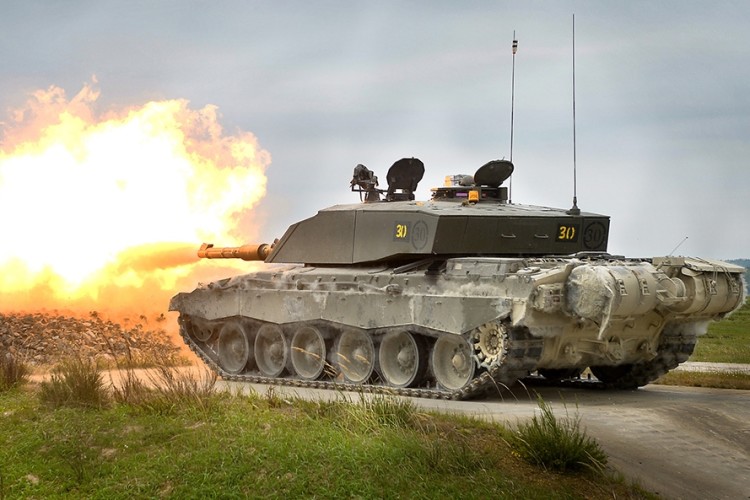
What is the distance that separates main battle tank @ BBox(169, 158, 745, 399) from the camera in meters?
15.3

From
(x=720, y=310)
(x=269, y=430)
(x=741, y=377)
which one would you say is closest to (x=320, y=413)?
(x=269, y=430)

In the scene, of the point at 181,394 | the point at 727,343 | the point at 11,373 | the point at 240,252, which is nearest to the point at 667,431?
the point at 181,394

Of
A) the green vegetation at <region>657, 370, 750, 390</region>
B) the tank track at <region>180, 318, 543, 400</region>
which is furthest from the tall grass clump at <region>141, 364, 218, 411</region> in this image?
the green vegetation at <region>657, 370, 750, 390</region>

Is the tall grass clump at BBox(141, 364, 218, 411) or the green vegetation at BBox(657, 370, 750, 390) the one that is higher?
the tall grass clump at BBox(141, 364, 218, 411)

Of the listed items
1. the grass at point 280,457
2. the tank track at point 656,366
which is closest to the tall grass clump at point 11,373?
the grass at point 280,457

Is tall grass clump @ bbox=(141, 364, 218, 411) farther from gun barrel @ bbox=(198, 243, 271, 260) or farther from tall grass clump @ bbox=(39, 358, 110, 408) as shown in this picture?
gun barrel @ bbox=(198, 243, 271, 260)

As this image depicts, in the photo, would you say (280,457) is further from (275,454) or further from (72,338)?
(72,338)

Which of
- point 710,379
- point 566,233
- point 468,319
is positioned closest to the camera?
point 468,319

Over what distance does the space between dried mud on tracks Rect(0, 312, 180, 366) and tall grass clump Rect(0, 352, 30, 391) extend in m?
4.45

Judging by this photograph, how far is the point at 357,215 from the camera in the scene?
1844 cm

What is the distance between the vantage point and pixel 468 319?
1567 centimetres

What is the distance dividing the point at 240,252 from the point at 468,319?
6.85 m

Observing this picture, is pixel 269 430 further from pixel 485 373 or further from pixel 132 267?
pixel 132 267

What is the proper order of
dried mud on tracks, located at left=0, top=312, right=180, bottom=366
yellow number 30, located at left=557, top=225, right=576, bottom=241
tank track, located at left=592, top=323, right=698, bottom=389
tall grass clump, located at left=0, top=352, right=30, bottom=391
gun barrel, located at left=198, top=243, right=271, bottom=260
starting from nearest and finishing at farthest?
tall grass clump, located at left=0, top=352, right=30, bottom=391 → tank track, located at left=592, top=323, right=698, bottom=389 → yellow number 30, located at left=557, top=225, right=576, bottom=241 → gun barrel, located at left=198, top=243, right=271, bottom=260 → dried mud on tracks, located at left=0, top=312, right=180, bottom=366
